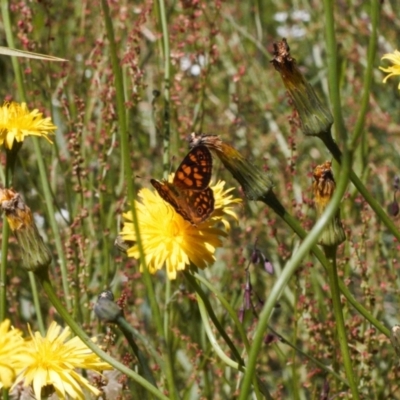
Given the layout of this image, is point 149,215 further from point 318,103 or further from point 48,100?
point 48,100

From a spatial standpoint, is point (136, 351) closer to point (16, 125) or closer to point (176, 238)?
point (176, 238)

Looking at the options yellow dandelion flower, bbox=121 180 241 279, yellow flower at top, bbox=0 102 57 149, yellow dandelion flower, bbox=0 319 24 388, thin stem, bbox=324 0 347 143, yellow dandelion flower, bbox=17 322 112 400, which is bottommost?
yellow dandelion flower, bbox=17 322 112 400

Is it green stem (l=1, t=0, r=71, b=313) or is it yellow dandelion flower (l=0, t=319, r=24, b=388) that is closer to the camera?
yellow dandelion flower (l=0, t=319, r=24, b=388)

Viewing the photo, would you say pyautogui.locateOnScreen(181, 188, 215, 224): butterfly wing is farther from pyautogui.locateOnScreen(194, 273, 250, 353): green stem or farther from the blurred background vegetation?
Result: the blurred background vegetation

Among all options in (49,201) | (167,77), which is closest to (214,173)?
(167,77)

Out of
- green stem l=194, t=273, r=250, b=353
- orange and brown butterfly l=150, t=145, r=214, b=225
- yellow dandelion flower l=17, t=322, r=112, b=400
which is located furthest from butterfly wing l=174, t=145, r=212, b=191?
yellow dandelion flower l=17, t=322, r=112, b=400

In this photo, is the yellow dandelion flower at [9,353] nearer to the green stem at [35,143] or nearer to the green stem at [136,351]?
the green stem at [136,351]
